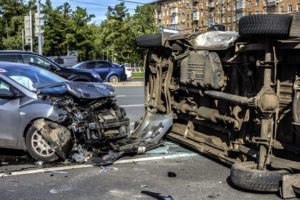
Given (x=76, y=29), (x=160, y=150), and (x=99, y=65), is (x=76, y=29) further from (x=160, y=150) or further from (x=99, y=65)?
(x=160, y=150)

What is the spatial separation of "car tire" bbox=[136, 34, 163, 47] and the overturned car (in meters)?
0.02

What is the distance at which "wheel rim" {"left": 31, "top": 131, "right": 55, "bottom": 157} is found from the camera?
21.9 ft

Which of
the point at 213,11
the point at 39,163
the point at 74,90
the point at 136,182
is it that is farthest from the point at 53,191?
the point at 213,11

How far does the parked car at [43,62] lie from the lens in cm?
1423

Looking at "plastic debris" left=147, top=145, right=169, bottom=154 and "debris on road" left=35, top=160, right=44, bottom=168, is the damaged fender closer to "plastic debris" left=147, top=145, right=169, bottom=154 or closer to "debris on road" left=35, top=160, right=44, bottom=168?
"debris on road" left=35, top=160, right=44, bottom=168

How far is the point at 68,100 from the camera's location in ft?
22.9

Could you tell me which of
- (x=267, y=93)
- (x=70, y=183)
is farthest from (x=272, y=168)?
(x=70, y=183)

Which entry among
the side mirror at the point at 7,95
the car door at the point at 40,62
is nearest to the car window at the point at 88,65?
the car door at the point at 40,62

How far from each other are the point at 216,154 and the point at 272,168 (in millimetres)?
1312

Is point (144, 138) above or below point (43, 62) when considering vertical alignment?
below

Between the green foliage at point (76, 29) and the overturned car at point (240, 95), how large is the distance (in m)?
47.5

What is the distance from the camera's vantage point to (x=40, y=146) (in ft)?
22.0

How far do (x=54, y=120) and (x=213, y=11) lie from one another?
89.5 m

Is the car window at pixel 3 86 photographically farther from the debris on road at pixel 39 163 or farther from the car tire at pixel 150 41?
the car tire at pixel 150 41
